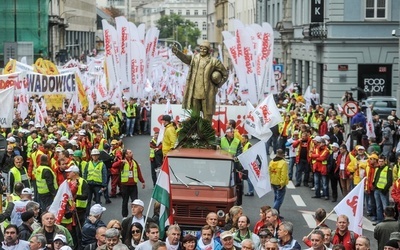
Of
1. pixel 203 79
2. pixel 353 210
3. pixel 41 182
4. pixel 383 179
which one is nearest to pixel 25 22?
pixel 203 79

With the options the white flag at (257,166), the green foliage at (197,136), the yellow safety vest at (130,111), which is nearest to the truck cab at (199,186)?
the white flag at (257,166)

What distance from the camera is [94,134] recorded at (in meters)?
26.6

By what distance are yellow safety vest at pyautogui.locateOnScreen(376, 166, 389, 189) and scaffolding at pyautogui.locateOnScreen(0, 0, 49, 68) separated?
201 ft

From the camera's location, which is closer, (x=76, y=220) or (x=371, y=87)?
Result: (x=76, y=220)

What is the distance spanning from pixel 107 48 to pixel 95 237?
23.6m

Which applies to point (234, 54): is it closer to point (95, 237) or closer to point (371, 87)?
point (371, 87)

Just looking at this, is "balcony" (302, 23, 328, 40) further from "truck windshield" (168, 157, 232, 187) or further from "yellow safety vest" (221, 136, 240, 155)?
"truck windshield" (168, 157, 232, 187)

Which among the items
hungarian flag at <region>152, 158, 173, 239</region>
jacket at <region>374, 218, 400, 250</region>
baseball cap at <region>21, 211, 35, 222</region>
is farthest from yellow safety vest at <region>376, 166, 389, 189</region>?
baseball cap at <region>21, 211, 35, 222</region>

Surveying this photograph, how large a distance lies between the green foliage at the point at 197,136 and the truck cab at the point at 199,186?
1.56 metres

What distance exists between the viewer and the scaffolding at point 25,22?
8081 cm

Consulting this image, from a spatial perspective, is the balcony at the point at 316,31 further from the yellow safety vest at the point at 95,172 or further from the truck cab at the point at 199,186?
the truck cab at the point at 199,186

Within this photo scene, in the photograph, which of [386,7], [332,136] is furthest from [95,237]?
[386,7]

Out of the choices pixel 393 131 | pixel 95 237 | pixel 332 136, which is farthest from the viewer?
pixel 393 131

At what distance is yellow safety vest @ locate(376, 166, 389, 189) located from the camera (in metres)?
21.1
